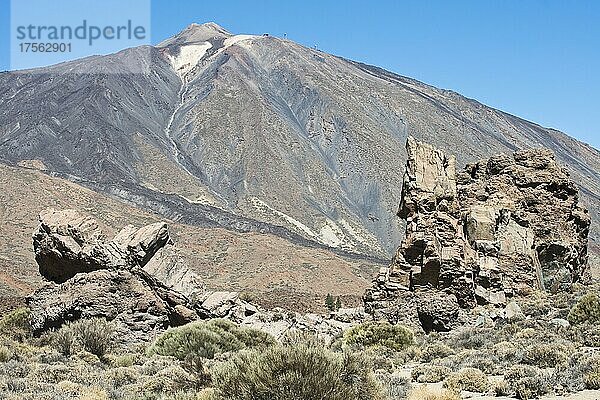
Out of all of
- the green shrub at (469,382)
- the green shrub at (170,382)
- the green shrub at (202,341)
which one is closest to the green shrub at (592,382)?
the green shrub at (469,382)

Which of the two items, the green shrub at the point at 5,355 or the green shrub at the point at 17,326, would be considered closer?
the green shrub at the point at 5,355

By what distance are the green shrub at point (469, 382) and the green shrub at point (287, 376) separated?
324 cm

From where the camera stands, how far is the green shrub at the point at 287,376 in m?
7.70

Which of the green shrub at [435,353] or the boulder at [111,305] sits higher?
the boulder at [111,305]

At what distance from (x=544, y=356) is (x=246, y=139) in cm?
12925

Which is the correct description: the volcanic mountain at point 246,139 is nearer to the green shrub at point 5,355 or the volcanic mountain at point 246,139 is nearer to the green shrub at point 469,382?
the green shrub at point 5,355

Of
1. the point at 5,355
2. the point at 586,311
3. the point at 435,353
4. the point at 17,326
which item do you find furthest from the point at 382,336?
the point at 17,326

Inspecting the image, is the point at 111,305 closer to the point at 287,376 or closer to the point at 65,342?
the point at 65,342

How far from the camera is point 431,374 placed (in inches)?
502

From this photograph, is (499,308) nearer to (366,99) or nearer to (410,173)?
(410,173)

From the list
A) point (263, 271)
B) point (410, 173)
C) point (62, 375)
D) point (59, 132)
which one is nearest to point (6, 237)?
point (263, 271)

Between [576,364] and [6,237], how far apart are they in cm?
6281

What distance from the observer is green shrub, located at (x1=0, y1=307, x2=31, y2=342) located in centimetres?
1923

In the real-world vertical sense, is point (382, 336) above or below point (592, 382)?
below
